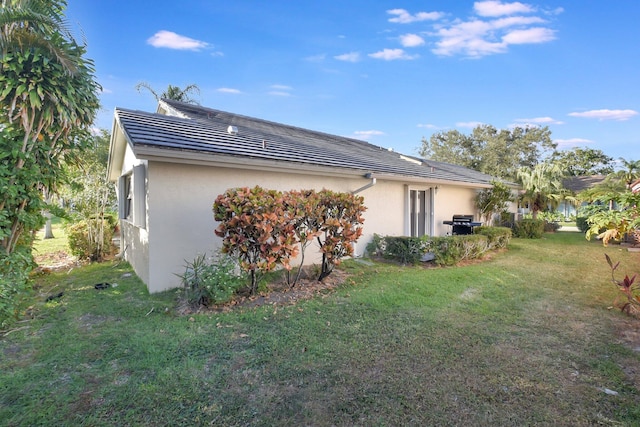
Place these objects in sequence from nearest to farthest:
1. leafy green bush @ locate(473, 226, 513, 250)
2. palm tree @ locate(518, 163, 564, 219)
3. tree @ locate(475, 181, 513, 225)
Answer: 1. leafy green bush @ locate(473, 226, 513, 250)
2. tree @ locate(475, 181, 513, 225)
3. palm tree @ locate(518, 163, 564, 219)

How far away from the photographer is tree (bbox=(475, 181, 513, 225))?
16172mm

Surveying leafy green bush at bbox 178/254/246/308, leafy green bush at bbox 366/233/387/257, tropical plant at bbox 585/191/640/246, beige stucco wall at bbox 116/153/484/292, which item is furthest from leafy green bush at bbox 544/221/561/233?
leafy green bush at bbox 178/254/246/308

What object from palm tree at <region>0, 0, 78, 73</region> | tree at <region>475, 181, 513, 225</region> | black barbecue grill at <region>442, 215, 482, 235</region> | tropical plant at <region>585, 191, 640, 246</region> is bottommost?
black barbecue grill at <region>442, 215, 482, 235</region>

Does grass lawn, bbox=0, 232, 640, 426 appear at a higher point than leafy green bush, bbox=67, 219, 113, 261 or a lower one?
lower

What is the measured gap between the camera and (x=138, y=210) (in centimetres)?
661

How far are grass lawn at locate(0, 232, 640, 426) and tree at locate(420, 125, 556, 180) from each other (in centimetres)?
3560

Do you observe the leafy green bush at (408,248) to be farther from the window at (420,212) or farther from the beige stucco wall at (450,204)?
the beige stucco wall at (450,204)

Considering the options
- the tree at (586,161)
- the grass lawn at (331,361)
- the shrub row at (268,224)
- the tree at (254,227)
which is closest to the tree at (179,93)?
the grass lawn at (331,361)

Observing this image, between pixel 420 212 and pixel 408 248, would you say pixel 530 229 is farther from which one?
pixel 408 248

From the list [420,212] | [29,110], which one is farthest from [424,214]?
[29,110]

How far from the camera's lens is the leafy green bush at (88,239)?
33.4ft

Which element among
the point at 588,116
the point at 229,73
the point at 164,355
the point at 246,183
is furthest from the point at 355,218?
the point at 588,116

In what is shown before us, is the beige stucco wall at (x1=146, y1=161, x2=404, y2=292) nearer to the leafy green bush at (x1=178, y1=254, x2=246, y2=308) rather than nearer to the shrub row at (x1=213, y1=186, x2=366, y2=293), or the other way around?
the leafy green bush at (x1=178, y1=254, x2=246, y2=308)

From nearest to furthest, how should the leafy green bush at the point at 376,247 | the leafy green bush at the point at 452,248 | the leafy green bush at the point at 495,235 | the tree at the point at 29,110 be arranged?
the tree at the point at 29,110 → the leafy green bush at the point at 452,248 → the leafy green bush at the point at 376,247 → the leafy green bush at the point at 495,235
